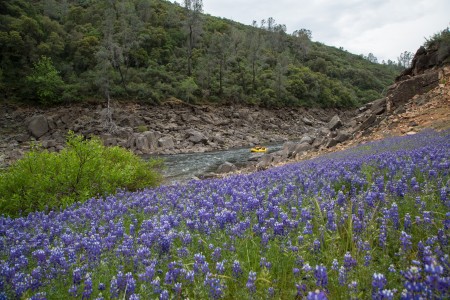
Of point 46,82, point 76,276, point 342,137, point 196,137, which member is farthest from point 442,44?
point 46,82

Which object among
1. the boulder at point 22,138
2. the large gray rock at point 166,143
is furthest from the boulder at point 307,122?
the boulder at point 22,138

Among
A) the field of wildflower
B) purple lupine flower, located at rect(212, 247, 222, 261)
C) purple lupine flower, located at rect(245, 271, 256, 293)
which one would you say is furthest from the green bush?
purple lupine flower, located at rect(245, 271, 256, 293)

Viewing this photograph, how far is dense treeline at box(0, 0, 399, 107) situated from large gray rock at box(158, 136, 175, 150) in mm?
16566

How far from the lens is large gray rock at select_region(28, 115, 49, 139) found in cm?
4431

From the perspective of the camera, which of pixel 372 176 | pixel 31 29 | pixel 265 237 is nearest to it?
pixel 265 237

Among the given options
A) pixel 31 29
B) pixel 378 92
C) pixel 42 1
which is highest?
pixel 42 1

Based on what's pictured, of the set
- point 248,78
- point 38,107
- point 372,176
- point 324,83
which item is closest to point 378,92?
point 324,83

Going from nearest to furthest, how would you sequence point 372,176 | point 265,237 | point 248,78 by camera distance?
1. point 265,237
2. point 372,176
3. point 248,78

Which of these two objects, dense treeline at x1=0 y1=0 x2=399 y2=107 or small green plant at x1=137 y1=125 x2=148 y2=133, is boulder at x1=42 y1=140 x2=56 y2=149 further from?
dense treeline at x1=0 y1=0 x2=399 y2=107

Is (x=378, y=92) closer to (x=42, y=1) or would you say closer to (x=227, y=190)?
(x=42, y=1)

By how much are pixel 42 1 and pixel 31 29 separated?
2648 centimetres

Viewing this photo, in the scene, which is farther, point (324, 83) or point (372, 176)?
point (324, 83)

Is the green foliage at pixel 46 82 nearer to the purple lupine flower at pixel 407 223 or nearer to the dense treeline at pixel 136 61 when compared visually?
the dense treeline at pixel 136 61

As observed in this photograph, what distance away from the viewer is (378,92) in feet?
351
